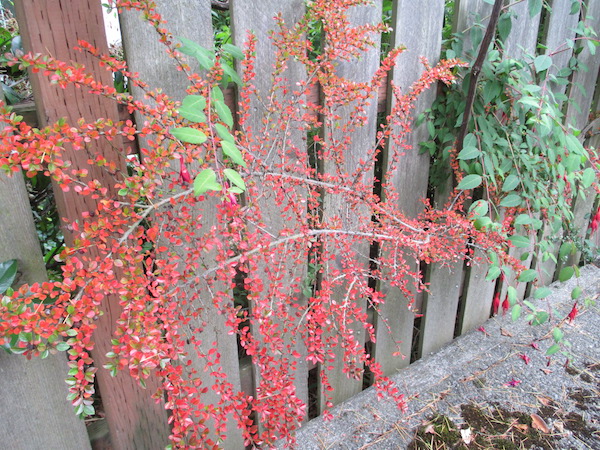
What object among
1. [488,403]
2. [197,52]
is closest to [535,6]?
[197,52]

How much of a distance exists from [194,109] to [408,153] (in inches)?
44.9

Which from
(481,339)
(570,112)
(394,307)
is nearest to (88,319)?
(394,307)

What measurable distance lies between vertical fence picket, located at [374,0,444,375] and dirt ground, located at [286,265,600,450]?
22 cm

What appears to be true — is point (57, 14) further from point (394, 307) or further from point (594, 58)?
point (594, 58)

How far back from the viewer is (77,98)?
3.62ft

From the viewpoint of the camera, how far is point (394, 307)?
2115 millimetres

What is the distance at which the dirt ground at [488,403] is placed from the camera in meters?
1.84

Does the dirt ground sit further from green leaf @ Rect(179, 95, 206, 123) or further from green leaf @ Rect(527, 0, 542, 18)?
green leaf @ Rect(179, 95, 206, 123)

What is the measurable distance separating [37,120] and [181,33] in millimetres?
432

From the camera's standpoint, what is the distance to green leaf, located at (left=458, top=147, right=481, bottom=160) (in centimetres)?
167

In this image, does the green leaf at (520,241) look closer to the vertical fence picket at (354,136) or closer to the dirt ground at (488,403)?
the dirt ground at (488,403)

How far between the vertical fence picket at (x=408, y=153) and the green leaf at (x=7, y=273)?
1.14m

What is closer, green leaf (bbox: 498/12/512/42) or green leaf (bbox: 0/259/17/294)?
green leaf (bbox: 0/259/17/294)

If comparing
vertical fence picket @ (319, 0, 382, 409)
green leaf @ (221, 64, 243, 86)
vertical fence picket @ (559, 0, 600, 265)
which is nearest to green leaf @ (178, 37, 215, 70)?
green leaf @ (221, 64, 243, 86)
